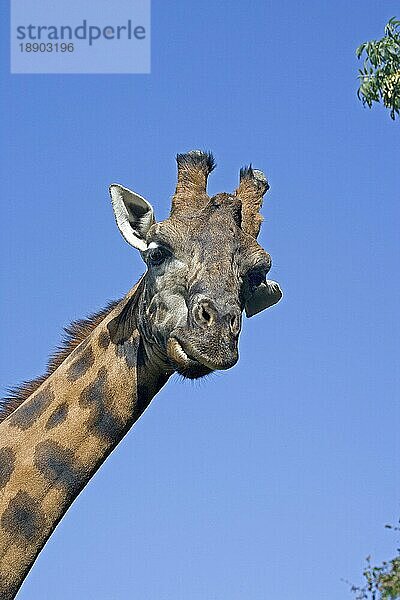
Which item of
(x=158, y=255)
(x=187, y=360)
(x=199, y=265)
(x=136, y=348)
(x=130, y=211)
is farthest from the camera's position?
(x=130, y=211)

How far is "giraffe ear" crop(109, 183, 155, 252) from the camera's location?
1007 centimetres

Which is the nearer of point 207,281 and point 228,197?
point 207,281

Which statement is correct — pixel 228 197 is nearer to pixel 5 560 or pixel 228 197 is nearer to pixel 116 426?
pixel 116 426

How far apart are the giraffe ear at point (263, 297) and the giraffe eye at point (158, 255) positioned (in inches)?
28.5

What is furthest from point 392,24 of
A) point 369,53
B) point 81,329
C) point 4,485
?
point 4,485

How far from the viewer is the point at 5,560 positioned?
948 cm

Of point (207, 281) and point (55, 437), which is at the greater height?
point (207, 281)

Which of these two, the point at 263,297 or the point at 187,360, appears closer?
the point at 187,360

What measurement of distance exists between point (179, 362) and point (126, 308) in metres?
1.20

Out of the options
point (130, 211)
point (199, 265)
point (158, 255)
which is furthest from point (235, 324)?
point (130, 211)

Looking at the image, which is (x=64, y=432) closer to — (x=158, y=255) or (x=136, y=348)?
(x=136, y=348)

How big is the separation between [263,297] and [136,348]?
1.03 meters

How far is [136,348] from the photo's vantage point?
32.9ft

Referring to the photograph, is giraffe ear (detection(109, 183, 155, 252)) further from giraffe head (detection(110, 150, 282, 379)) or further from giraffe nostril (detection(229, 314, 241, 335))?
giraffe nostril (detection(229, 314, 241, 335))
